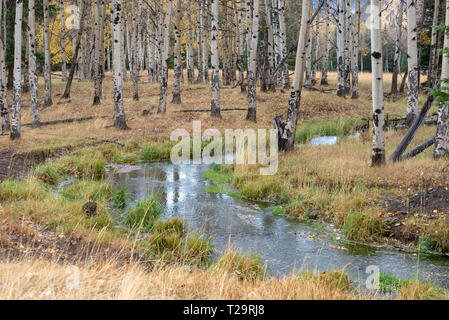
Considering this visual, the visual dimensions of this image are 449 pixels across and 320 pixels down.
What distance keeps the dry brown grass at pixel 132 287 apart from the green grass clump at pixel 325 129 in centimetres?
1213

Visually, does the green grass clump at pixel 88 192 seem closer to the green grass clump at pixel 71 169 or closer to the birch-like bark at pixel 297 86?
the green grass clump at pixel 71 169

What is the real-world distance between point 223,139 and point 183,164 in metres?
2.67

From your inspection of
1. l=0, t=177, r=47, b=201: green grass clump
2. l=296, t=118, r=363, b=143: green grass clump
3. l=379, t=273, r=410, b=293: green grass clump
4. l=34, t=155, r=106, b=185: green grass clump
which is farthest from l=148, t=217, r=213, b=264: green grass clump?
l=296, t=118, r=363, b=143: green grass clump

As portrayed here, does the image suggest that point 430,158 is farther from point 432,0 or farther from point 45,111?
point 432,0

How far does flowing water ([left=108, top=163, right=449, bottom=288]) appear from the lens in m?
6.50

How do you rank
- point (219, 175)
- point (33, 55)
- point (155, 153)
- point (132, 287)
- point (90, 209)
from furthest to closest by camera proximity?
point (33, 55)
point (155, 153)
point (219, 175)
point (90, 209)
point (132, 287)

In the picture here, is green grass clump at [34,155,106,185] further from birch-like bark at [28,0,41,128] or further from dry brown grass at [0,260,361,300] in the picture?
dry brown grass at [0,260,361,300]

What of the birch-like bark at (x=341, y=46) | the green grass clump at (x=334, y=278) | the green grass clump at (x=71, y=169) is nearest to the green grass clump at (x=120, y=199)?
the green grass clump at (x=71, y=169)

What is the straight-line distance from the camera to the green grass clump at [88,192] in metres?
9.41

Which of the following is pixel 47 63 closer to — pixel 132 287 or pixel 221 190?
pixel 221 190

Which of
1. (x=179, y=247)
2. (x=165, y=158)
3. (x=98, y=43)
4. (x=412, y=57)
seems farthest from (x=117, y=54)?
(x=179, y=247)

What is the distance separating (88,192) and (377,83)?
22.4 ft

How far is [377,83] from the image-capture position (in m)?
Answer: 9.91

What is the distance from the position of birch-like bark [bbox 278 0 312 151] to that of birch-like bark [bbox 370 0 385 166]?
7.75 ft
